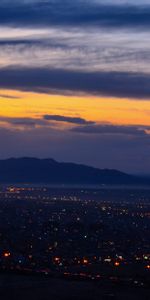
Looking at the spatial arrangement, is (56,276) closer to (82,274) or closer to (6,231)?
(82,274)

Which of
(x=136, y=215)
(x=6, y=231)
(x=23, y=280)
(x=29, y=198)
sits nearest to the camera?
(x=23, y=280)

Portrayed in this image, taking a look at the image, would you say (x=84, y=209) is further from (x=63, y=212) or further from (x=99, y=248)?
(x=99, y=248)

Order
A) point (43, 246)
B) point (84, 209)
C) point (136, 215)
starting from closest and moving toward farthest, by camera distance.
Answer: point (43, 246)
point (136, 215)
point (84, 209)

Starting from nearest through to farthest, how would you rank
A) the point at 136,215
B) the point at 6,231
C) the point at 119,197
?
the point at 6,231, the point at 136,215, the point at 119,197

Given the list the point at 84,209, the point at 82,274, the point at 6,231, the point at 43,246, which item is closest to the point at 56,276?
the point at 82,274

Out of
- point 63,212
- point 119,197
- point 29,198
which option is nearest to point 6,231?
point 63,212

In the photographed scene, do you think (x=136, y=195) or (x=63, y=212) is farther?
(x=136, y=195)

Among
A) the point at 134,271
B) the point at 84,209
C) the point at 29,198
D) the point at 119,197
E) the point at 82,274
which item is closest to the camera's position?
the point at 82,274

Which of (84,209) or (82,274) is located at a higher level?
(84,209)

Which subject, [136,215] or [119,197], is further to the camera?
[119,197]
